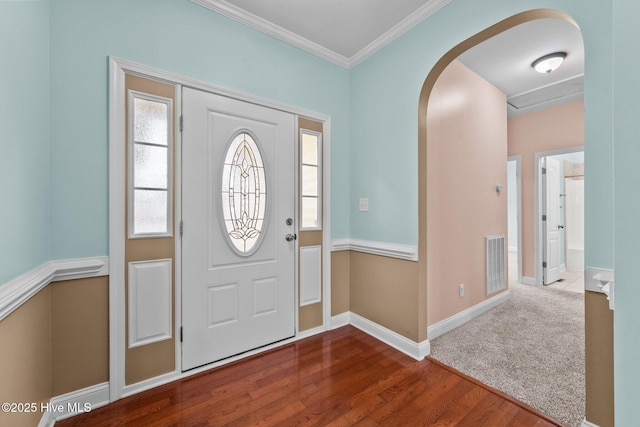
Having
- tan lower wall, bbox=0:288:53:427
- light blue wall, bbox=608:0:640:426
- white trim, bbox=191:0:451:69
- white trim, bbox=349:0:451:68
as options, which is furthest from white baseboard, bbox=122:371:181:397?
white trim, bbox=349:0:451:68

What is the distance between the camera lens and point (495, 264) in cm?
334

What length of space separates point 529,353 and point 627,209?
2458 mm

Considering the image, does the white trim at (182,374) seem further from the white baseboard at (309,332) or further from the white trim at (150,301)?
the white trim at (150,301)

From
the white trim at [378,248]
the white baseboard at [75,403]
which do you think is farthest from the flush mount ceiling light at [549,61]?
the white baseboard at [75,403]

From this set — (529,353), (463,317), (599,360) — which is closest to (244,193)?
(599,360)

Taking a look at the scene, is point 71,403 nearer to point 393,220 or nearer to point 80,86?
point 80,86

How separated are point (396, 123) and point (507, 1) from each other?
101cm

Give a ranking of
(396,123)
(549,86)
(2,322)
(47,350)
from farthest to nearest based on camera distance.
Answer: (549,86) → (396,123) → (47,350) → (2,322)

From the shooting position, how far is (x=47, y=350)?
4.80ft

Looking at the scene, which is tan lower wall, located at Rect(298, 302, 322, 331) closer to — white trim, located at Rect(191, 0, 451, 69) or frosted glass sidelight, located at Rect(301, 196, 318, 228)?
frosted glass sidelight, located at Rect(301, 196, 318, 228)

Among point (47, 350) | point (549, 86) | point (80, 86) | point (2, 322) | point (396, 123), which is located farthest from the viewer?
point (549, 86)

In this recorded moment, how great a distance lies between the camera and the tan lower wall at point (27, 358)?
1.04 m

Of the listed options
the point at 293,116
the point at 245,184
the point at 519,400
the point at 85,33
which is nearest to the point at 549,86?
the point at 293,116

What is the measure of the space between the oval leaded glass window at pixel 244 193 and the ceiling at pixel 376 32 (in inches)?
38.9
